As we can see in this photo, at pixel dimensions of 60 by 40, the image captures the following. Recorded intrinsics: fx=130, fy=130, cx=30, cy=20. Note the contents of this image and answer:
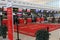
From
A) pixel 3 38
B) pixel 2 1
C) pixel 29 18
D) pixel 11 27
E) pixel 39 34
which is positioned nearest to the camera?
pixel 11 27

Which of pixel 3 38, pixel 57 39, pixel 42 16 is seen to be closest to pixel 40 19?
pixel 42 16

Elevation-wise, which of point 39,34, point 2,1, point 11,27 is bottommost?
point 39,34

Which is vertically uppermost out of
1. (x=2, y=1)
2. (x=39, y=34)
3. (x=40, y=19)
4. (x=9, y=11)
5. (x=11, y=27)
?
(x=2, y=1)

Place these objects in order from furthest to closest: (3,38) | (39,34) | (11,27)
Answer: (3,38), (39,34), (11,27)

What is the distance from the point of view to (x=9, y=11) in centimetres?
314

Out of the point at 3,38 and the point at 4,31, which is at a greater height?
the point at 4,31

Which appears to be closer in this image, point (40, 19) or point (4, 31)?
point (4, 31)

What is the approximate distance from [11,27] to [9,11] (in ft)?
1.29

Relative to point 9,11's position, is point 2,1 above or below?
above

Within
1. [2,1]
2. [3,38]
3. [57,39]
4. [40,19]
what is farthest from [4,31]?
[40,19]

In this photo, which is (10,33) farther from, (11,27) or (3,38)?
(3,38)

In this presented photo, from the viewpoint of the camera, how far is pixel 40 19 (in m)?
13.6

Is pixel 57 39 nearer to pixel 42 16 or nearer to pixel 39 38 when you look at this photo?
pixel 39 38

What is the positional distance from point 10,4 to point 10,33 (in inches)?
27.7
